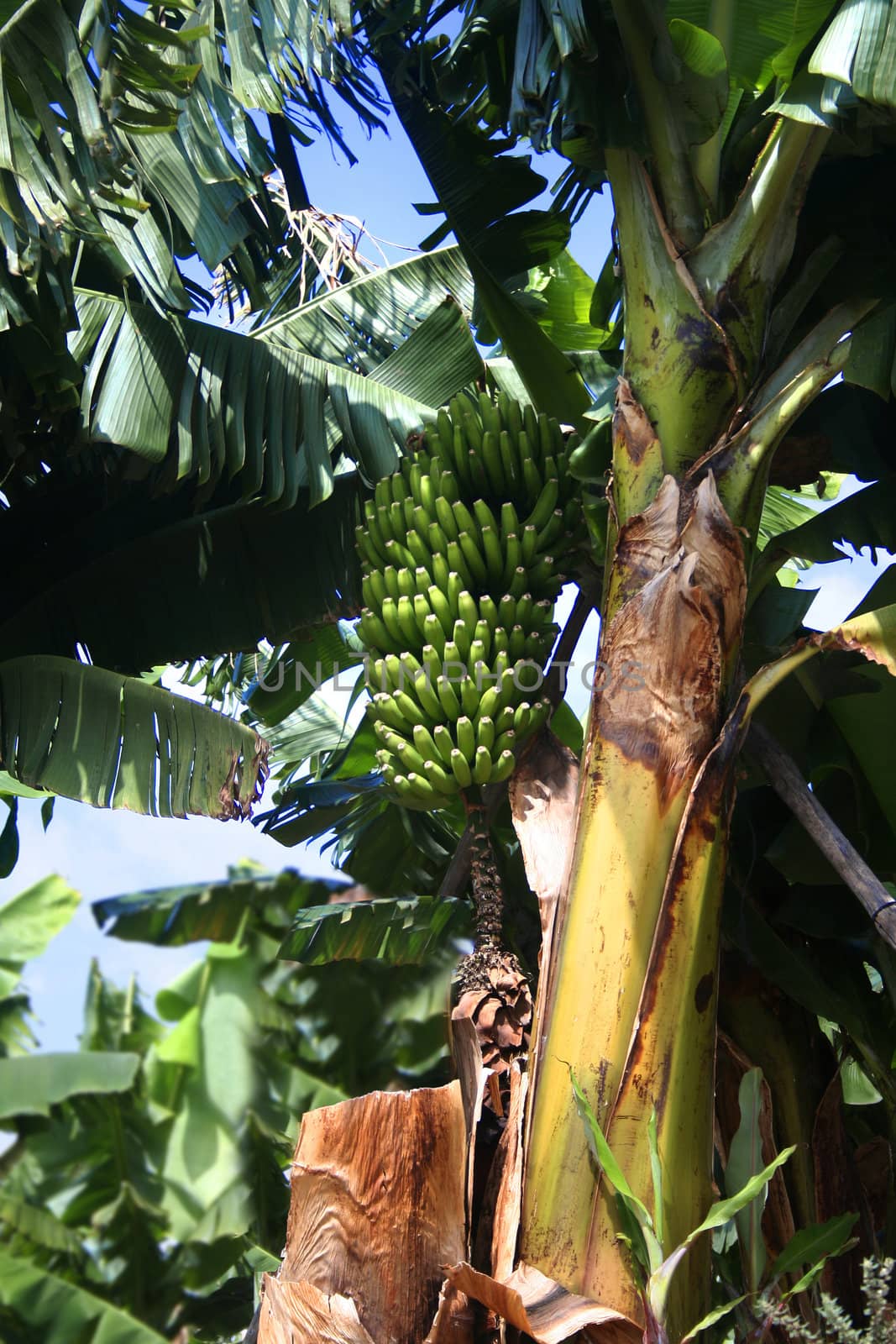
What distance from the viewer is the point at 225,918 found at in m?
3.06

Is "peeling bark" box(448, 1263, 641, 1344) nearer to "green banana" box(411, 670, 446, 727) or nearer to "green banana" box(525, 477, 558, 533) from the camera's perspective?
"green banana" box(411, 670, 446, 727)

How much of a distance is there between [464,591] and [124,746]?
790mm

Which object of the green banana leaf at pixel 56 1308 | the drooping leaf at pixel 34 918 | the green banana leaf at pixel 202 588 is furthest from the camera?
the drooping leaf at pixel 34 918

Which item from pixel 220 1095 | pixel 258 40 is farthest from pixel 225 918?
pixel 258 40

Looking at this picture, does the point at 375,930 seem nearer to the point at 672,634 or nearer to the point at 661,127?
the point at 672,634

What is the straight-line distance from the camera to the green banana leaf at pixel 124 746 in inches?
82.6

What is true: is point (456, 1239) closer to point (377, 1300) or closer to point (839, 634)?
point (377, 1300)

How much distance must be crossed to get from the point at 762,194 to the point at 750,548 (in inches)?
23.5

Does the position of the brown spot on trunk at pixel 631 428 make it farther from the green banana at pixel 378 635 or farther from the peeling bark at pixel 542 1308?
the peeling bark at pixel 542 1308

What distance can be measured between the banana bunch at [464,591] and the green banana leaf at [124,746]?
44 cm

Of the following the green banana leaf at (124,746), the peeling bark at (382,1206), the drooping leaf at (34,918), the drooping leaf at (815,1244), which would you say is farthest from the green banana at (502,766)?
the drooping leaf at (34,918)

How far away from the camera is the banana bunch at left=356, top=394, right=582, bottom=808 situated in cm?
170

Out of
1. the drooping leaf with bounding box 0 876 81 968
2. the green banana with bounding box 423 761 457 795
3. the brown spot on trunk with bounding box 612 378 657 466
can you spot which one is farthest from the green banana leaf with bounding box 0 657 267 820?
the drooping leaf with bounding box 0 876 81 968

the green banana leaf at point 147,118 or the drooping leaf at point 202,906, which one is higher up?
the green banana leaf at point 147,118
